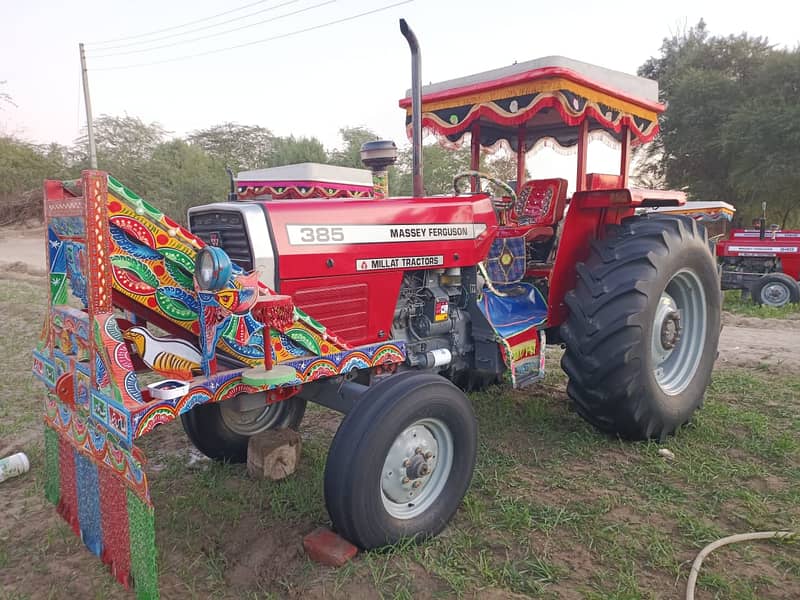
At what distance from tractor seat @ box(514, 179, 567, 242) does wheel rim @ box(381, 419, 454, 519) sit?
1742 millimetres

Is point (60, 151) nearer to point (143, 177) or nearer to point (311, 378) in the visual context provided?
point (143, 177)

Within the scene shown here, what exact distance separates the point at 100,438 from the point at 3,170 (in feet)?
101

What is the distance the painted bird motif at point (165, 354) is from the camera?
2270mm

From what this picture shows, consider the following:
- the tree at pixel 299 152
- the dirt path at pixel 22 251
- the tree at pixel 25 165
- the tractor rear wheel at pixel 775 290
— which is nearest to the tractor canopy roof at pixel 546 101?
the tractor rear wheel at pixel 775 290

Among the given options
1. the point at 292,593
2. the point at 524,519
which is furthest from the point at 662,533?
the point at 292,593

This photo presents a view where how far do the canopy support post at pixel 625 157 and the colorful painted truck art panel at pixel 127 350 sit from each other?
2.68 m

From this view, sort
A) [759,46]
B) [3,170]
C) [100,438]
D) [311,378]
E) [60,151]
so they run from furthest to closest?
[60,151], [3,170], [759,46], [311,378], [100,438]

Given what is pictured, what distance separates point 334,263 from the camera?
2605 mm

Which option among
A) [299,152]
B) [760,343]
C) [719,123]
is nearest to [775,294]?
[760,343]

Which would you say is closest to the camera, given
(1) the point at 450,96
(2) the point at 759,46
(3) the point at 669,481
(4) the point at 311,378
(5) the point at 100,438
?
(5) the point at 100,438

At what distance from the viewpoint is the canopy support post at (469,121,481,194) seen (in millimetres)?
4178

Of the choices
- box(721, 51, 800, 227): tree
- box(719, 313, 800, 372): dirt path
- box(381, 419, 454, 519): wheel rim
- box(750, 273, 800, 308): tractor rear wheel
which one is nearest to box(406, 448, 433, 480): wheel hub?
box(381, 419, 454, 519): wheel rim

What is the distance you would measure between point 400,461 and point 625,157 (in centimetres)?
286

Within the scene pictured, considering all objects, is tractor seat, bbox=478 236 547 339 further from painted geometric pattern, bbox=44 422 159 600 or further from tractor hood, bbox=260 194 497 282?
painted geometric pattern, bbox=44 422 159 600
